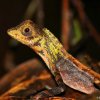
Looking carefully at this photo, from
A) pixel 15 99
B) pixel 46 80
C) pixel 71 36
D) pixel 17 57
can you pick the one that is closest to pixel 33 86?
pixel 46 80

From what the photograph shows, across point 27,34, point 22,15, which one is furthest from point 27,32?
point 22,15

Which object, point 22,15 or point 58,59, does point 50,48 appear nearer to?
point 58,59

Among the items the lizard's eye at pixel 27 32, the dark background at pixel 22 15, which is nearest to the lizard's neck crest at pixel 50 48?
the lizard's eye at pixel 27 32

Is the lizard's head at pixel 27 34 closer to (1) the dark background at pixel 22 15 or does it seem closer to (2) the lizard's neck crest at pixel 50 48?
(2) the lizard's neck crest at pixel 50 48

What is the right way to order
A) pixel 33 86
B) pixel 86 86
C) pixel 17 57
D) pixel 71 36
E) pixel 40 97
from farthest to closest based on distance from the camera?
1. pixel 17 57
2. pixel 71 36
3. pixel 33 86
4. pixel 86 86
5. pixel 40 97

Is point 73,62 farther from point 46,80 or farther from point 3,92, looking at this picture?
point 3,92
